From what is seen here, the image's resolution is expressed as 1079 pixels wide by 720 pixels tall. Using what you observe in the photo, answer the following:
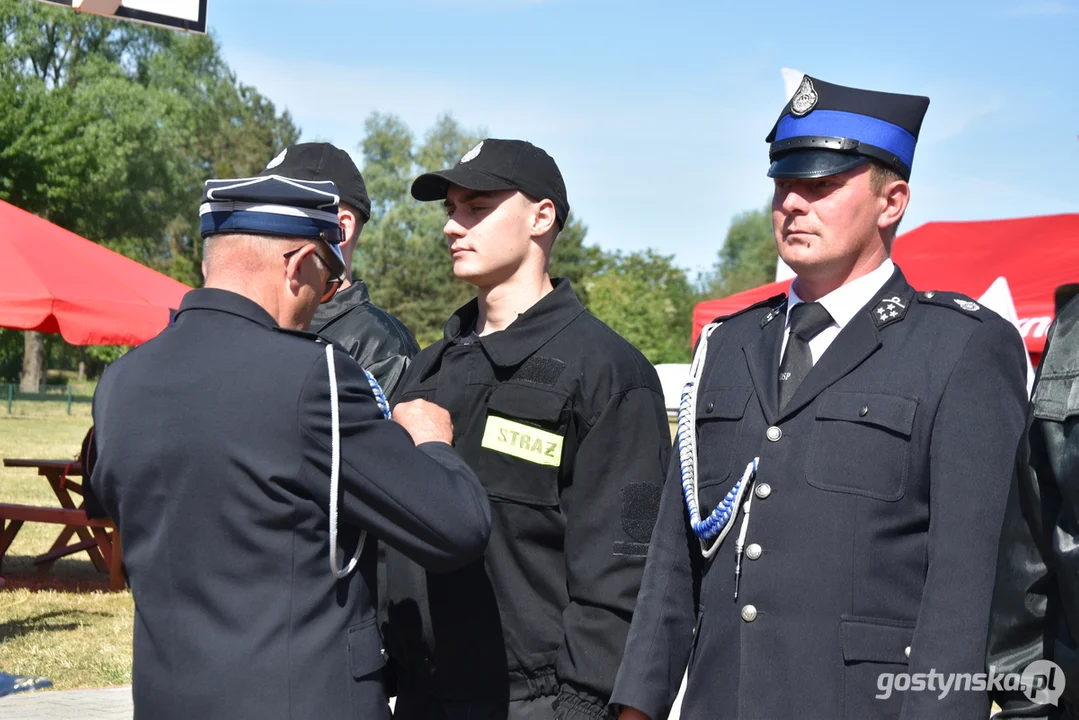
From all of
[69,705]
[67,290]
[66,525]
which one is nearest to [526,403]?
[69,705]

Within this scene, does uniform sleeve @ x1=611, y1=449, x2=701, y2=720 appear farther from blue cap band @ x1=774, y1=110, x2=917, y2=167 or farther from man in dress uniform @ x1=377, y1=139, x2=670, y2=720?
blue cap band @ x1=774, y1=110, x2=917, y2=167

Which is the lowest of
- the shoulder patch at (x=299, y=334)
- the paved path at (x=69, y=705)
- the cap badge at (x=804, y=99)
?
the paved path at (x=69, y=705)

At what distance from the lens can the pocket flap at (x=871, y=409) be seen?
2.49 meters

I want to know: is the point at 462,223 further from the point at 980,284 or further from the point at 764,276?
the point at 764,276

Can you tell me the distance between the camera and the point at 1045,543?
2043mm

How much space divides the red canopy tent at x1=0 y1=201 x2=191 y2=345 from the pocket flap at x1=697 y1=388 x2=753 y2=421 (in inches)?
296

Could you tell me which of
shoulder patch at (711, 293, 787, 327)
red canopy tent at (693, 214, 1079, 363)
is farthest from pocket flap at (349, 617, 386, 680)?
red canopy tent at (693, 214, 1079, 363)

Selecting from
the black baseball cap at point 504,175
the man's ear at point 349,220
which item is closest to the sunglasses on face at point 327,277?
the black baseball cap at point 504,175

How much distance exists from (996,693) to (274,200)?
5.89 ft

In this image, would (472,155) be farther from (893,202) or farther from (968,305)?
(968,305)

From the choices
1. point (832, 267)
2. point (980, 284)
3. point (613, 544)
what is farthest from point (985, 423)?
point (980, 284)

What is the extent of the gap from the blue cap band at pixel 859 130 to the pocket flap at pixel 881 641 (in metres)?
1.07

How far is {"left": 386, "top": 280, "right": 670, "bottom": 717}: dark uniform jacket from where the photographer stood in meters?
3.12

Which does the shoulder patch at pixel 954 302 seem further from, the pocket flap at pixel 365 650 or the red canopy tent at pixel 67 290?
the red canopy tent at pixel 67 290
